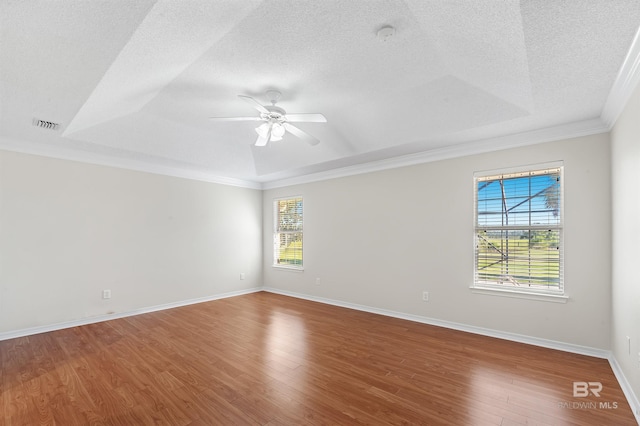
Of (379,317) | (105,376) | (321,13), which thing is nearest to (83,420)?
(105,376)

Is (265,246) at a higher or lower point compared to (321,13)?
lower

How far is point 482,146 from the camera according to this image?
3734mm

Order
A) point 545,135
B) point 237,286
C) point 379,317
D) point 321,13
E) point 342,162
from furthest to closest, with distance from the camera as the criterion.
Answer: point 237,286, point 342,162, point 379,317, point 545,135, point 321,13

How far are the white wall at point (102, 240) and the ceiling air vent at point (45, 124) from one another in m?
0.82

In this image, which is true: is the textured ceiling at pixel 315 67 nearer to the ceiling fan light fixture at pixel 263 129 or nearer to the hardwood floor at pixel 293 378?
the ceiling fan light fixture at pixel 263 129

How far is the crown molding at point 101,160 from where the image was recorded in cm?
370

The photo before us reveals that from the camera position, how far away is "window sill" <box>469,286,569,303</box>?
318 centimetres

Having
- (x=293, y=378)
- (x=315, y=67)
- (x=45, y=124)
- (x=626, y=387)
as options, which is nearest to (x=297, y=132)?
(x=315, y=67)

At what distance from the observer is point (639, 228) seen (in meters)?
2.06

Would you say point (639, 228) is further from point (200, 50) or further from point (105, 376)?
point (105, 376)

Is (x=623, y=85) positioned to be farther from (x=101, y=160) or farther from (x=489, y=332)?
(x=101, y=160)

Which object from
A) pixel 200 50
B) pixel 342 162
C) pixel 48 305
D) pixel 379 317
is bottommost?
pixel 379 317

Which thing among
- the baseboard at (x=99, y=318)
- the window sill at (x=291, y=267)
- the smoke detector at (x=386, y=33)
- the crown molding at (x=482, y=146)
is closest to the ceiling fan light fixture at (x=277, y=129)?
the smoke detector at (x=386, y=33)

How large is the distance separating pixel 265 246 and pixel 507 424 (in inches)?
212
